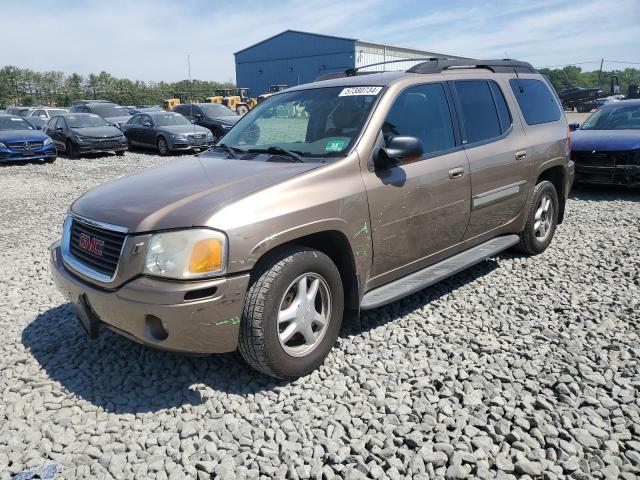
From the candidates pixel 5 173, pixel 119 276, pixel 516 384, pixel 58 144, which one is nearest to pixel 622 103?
pixel 516 384

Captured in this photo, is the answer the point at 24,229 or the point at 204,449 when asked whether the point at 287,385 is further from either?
the point at 24,229

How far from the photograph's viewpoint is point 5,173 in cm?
1315

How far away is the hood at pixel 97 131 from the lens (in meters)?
16.0

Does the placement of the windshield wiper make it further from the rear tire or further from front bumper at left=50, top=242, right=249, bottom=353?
the rear tire

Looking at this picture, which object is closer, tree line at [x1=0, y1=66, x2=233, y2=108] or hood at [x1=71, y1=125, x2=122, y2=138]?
hood at [x1=71, y1=125, x2=122, y2=138]

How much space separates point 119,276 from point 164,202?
493 mm

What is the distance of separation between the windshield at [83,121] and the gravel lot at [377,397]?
45.3ft

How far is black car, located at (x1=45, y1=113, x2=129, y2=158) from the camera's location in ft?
52.2

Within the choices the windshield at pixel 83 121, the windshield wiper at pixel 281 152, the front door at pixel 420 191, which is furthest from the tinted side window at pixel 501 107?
the windshield at pixel 83 121

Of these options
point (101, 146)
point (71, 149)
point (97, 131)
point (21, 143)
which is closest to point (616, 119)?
point (101, 146)

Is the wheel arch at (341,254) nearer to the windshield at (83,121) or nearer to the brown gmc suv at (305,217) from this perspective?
the brown gmc suv at (305,217)

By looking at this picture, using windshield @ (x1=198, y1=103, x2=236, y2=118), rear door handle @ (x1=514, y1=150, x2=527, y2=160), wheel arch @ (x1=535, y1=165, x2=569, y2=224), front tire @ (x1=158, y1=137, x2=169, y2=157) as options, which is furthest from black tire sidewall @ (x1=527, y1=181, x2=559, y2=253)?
windshield @ (x1=198, y1=103, x2=236, y2=118)

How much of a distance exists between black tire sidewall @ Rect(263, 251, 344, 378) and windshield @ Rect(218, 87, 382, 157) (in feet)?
2.59

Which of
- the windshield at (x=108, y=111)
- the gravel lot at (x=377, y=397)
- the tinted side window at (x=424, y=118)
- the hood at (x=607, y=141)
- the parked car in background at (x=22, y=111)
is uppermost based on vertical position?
the parked car in background at (x=22, y=111)
